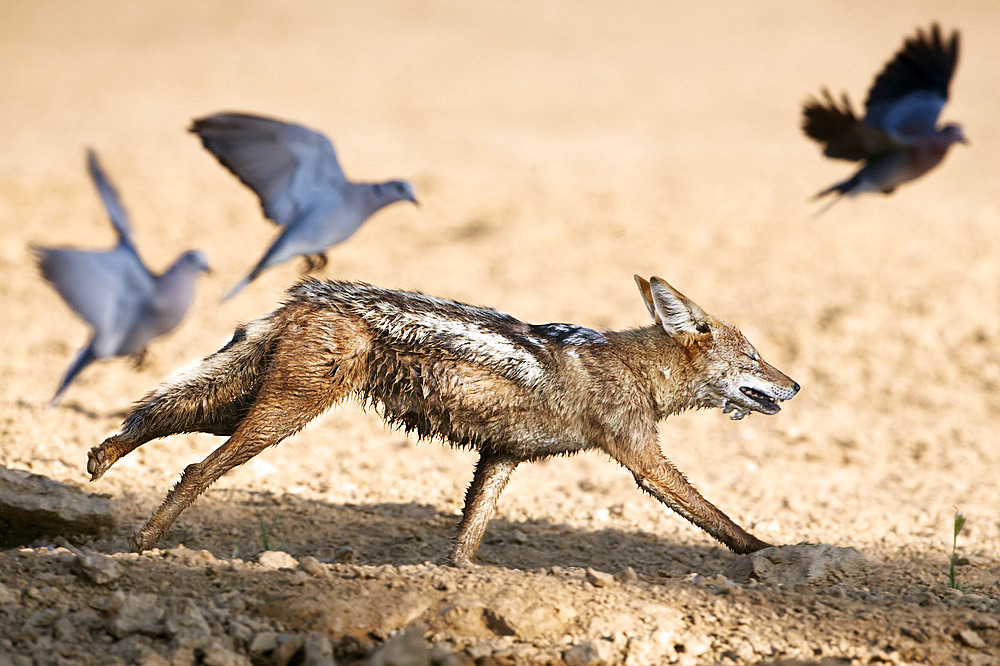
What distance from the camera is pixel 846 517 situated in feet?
22.3

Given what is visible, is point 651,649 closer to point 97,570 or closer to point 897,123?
point 97,570

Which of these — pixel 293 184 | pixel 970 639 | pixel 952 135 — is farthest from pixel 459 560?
pixel 952 135

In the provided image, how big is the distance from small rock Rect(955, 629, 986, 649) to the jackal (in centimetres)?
120

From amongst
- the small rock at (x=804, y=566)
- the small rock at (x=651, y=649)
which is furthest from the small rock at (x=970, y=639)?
the small rock at (x=651, y=649)

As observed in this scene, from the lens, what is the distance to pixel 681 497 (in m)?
5.20

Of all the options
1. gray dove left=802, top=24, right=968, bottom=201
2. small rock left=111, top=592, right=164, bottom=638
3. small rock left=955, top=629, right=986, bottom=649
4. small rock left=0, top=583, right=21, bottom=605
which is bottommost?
small rock left=0, top=583, right=21, bottom=605

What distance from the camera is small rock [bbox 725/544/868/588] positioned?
4.95 meters

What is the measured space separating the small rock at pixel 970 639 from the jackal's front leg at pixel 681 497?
3.92ft

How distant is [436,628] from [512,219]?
29.7 ft

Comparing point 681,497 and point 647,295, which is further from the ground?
point 647,295

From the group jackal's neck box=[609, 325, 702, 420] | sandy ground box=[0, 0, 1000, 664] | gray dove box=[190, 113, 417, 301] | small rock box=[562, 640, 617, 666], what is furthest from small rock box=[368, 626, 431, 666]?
gray dove box=[190, 113, 417, 301]

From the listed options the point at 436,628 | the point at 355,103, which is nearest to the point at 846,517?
the point at 436,628

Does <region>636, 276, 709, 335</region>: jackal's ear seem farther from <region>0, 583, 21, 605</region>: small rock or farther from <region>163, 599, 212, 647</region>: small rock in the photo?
<region>0, 583, 21, 605</region>: small rock

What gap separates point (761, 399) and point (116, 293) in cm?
456
